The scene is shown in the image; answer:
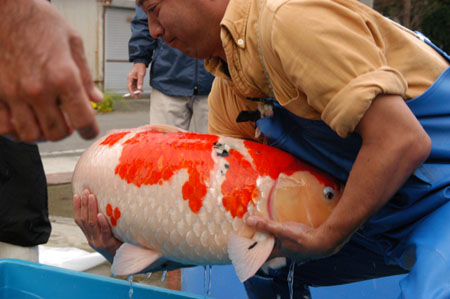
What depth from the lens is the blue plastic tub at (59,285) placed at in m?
2.46

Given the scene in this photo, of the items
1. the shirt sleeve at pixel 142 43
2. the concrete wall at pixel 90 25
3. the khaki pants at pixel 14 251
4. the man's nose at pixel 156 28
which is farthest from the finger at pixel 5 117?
the concrete wall at pixel 90 25

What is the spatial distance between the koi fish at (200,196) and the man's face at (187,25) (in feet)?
1.04

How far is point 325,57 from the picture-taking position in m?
1.62

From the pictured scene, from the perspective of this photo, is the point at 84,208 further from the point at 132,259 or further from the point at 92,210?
the point at 132,259

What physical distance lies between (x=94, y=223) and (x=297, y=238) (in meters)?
0.76

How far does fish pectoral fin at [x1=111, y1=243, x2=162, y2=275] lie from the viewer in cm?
203

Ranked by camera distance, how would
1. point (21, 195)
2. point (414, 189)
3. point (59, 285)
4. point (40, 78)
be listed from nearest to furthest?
point (40, 78) < point (414, 189) < point (59, 285) < point (21, 195)

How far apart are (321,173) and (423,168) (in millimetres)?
338

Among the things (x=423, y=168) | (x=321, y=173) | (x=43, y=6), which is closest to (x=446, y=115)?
(x=423, y=168)

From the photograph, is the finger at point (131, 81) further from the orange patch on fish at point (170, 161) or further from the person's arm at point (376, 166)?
the person's arm at point (376, 166)

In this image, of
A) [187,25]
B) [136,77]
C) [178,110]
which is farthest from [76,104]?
[136,77]

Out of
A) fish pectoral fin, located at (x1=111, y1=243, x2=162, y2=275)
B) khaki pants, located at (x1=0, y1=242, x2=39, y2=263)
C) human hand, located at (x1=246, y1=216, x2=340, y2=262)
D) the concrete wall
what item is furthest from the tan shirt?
the concrete wall

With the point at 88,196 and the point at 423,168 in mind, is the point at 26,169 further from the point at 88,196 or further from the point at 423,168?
the point at 423,168

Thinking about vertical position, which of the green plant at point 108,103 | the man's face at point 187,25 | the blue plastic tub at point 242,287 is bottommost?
the green plant at point 108,103
